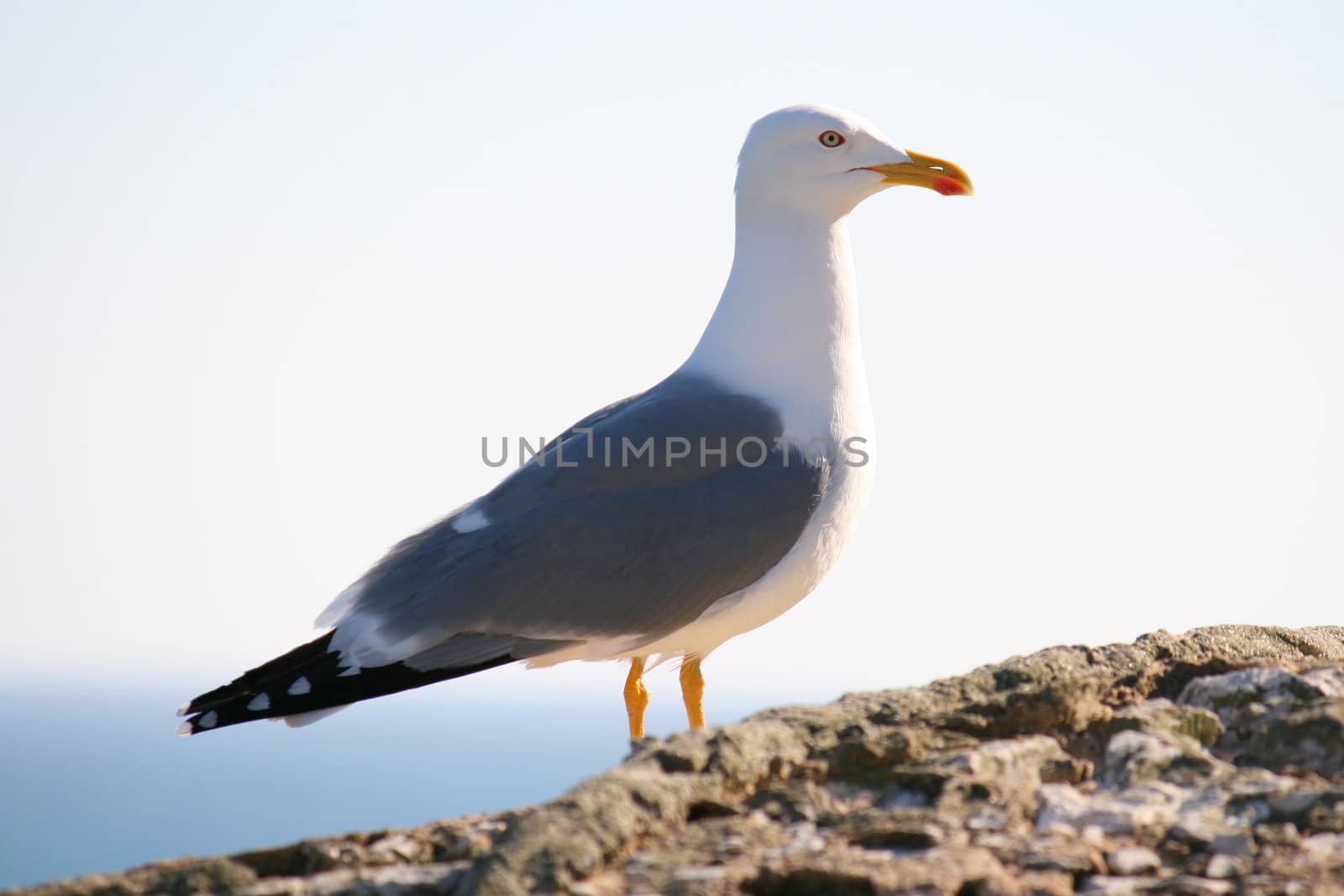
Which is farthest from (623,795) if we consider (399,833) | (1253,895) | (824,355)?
(824,355)

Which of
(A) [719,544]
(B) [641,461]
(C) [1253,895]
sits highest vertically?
(B) [641,461]

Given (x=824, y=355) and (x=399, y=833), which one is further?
(x=824, y=355)

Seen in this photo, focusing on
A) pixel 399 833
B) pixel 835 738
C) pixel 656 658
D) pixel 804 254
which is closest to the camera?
pixel 399 833

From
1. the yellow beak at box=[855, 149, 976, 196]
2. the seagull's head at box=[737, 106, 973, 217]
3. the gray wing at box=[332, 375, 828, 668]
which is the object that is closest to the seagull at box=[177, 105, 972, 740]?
the gray wing at box=[332, 375, 828, 668]

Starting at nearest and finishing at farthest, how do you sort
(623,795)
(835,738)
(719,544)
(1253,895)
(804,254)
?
(1253,895) → (623,795) → (835,738) → (719,544) → (804,254)

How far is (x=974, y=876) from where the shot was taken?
10.5ft

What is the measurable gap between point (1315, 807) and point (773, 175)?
4.76 metres

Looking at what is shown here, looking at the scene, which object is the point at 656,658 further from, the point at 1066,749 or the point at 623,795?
the point at 623,795

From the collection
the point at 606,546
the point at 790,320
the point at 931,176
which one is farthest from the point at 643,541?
the point at 931,176

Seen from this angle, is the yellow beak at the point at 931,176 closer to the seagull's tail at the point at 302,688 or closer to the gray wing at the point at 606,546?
the gray wing at the point at 606,546

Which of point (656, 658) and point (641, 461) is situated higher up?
point (641, 461)

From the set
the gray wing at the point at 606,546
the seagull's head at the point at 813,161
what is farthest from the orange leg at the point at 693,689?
the seagull's head at the point at 813,161

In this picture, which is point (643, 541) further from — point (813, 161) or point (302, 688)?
point (813, 161)

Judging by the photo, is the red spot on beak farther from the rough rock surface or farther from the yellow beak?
the rough rock surface
